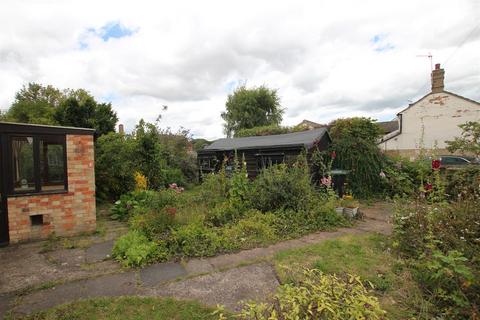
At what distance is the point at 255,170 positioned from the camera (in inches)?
469

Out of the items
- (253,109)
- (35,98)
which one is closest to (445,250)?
(253,109)

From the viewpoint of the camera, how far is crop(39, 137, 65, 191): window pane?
5777 millimetres

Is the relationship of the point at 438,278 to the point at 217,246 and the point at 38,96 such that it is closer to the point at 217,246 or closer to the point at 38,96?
the point at 217,246

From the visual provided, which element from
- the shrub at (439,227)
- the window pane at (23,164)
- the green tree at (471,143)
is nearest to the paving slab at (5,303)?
the window pane at (23,164)

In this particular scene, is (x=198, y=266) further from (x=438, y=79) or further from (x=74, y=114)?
(x=438, y=79)

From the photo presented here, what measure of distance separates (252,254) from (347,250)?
5.69 ft

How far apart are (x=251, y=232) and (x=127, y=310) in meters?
3.06

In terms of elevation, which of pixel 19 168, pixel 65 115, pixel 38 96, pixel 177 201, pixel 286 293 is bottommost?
pixel 177 201

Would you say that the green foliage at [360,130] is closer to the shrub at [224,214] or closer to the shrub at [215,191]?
the shrub at [215,191]

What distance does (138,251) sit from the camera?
4.39 m

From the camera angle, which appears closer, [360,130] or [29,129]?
[29,129]

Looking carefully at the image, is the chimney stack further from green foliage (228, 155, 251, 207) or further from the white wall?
green foliage (228, 155, 251, 207)

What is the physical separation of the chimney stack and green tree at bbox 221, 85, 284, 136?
46.9 feet

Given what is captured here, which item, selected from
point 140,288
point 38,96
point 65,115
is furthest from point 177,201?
point 38,96
